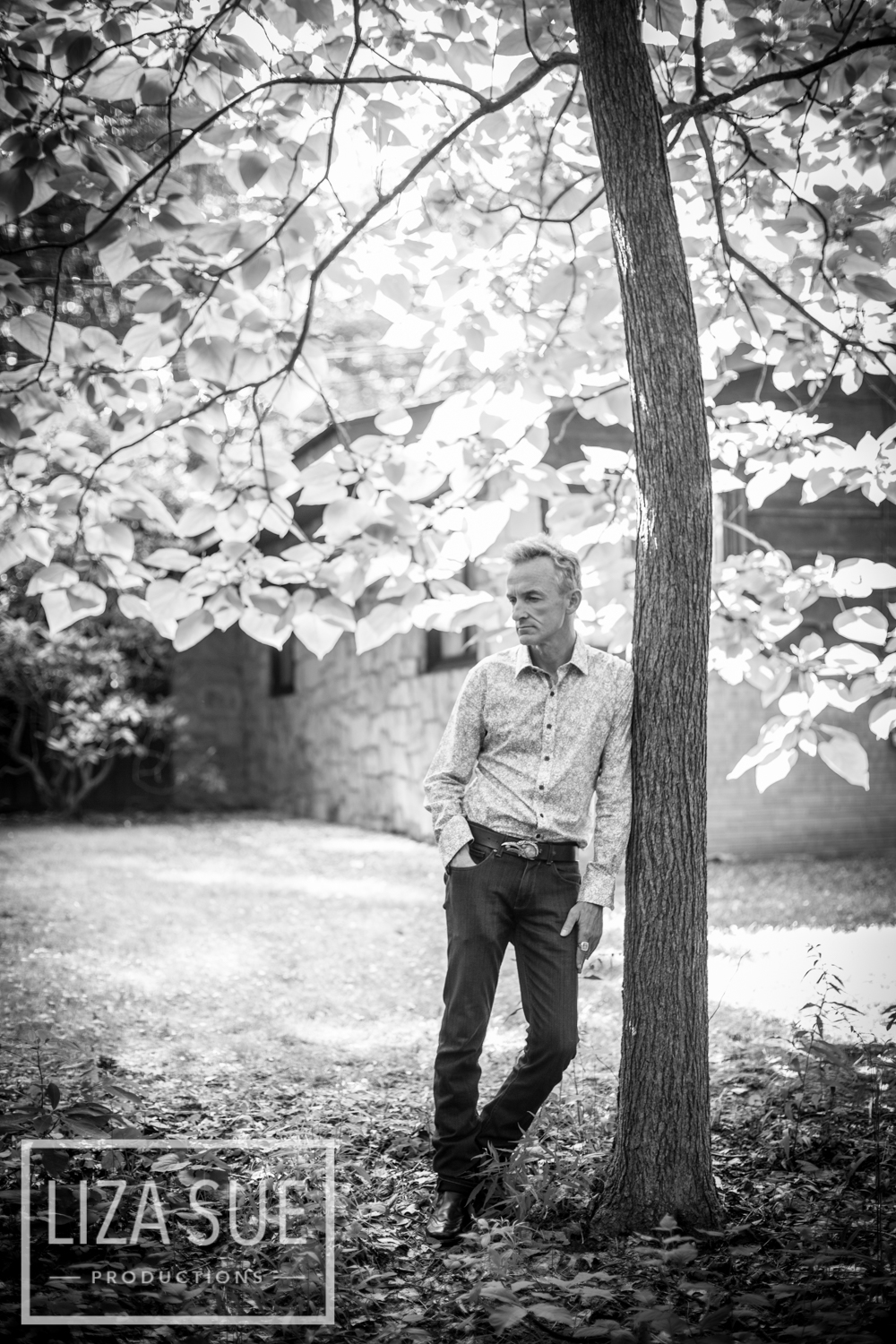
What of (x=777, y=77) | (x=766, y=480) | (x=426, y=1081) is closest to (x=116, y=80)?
(x=777, y=77)

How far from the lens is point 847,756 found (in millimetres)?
3604

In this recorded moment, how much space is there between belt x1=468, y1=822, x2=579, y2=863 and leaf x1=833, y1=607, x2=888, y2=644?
1.23 meters

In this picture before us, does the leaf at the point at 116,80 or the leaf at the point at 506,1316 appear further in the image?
the leaf at the point at 116,80

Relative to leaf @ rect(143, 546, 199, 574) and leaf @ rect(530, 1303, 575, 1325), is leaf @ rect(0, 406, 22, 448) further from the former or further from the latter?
leaf @ rect(530, 1303, 575, 1325)

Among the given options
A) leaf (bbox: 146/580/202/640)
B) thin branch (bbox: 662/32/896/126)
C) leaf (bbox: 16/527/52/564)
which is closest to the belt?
leaf (bbox: 146/580/202/640)

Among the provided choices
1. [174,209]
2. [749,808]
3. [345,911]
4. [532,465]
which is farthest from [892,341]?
[749,808]

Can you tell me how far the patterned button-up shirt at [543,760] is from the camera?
3.05 meters

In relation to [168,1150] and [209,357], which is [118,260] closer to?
[209,357]

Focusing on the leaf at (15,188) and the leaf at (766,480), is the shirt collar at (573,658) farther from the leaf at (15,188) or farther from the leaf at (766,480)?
the leaf at (15,188)

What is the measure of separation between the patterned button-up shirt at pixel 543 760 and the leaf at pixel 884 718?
3.49 ft

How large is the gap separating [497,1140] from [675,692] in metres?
1.43

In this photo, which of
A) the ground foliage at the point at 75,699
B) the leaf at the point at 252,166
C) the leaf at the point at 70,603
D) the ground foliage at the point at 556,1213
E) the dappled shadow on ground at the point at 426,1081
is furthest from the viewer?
the ground foliage at the point at 75,699

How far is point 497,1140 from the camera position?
3.15 m

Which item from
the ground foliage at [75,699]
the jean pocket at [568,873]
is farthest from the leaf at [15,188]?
the ground foliage at [75,699]
